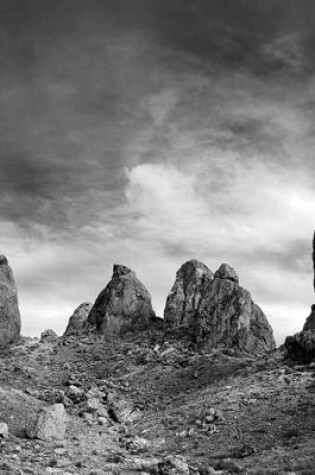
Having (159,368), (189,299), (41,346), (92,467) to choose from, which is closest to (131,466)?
(92,467)

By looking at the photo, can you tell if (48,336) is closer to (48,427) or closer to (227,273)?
(227,273)

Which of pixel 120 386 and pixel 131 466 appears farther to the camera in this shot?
pixel 120 386

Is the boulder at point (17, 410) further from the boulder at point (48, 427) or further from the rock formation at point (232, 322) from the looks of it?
the rock formation at point (232, 322)

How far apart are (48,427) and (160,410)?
19.4 metres

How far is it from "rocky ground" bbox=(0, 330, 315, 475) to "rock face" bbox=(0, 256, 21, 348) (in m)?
2.93

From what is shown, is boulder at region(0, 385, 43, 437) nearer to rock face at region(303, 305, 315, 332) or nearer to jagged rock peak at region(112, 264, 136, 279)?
rock face at region(303, 305, 315, 332)

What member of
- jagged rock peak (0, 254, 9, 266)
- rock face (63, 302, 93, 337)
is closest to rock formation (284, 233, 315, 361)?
jagged rock peak (0, 254, 9, 266)

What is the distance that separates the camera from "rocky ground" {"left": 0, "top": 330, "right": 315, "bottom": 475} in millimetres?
23281

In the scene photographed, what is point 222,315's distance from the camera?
7619 cm

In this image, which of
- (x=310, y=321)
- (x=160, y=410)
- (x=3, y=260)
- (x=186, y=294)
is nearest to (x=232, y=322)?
(x=186, y=294)

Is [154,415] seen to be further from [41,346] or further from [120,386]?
[41,346]

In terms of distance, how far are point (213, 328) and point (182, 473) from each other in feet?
178

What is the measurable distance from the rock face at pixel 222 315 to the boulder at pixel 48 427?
45.5m

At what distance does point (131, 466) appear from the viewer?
2370 centimetres
